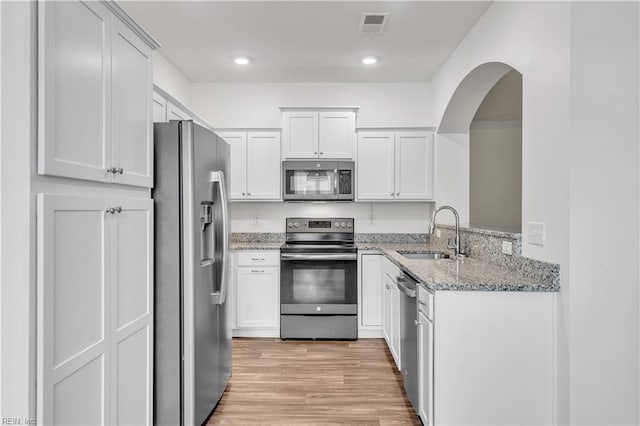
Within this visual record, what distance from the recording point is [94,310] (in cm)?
147

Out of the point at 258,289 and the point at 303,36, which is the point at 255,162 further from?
the point at 303,36

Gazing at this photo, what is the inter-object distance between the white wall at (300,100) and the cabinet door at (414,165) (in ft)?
Result: 1.35

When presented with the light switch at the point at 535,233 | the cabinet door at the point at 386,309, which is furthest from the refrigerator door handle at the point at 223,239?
the light switch at the point at 535,233

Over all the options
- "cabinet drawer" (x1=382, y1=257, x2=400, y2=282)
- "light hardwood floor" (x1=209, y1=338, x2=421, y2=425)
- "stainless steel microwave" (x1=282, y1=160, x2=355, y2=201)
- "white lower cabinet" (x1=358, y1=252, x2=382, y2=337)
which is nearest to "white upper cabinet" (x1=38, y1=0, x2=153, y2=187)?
"light hardwood floor" (x1=209, y1=338, x2=421, y2=425)

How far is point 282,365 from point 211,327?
1.07 metres

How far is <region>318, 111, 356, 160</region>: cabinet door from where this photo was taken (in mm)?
4152

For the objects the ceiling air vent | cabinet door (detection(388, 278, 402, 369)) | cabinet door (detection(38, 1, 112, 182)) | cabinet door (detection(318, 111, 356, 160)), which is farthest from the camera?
Result: cabinet door (detection(318, 111, 356, 160))

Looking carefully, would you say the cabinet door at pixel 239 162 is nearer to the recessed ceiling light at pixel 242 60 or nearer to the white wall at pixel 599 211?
the recessed ceiling light at pixel 242 60

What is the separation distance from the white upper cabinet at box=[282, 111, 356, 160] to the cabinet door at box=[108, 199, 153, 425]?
235 cm

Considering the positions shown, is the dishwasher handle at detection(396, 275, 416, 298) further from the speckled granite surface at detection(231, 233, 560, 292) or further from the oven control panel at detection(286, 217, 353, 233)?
the oven control panel at detection(286, 217, 353, 233)

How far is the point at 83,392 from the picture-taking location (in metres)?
1.42

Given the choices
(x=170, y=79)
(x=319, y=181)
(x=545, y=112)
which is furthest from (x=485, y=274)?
(x=170, y=79)

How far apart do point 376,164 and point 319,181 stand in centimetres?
62

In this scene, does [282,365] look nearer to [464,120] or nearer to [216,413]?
[216,413]
